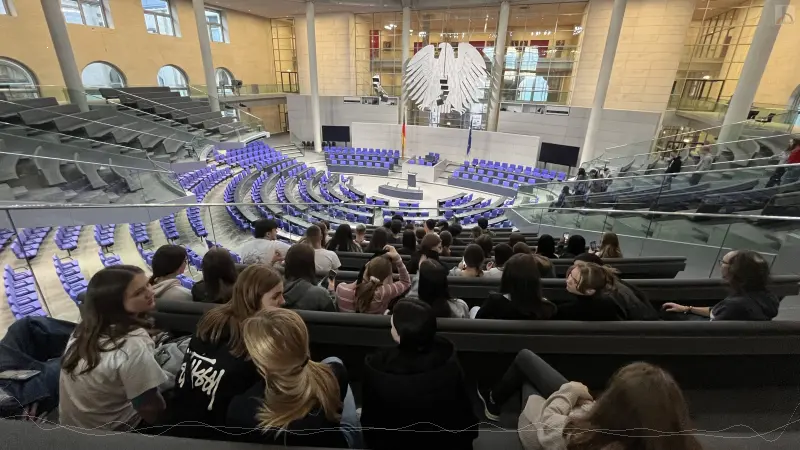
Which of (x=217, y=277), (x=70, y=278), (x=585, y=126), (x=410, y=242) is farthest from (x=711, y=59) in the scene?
(x=70, y=278)

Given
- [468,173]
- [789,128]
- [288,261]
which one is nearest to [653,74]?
[789,128]

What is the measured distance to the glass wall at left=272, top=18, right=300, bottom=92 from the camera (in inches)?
1014

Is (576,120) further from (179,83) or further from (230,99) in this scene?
(179,83)

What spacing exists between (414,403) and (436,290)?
1111mm

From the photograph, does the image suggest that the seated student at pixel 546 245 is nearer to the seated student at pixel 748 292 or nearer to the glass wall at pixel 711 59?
the seated student at pixel 748 292

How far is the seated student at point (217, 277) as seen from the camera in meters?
2.44

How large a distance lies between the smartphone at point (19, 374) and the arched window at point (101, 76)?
20564 millimetres

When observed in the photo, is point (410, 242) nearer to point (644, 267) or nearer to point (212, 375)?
point (644, 267)

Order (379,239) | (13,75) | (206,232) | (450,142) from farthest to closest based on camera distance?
(450,142) < (13,75) < (206,232) < (379,239)

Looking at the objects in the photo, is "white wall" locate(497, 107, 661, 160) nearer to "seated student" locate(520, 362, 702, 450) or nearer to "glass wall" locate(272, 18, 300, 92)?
"glass wall" locate(272, 18, 300, 92)

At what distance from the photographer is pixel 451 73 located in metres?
14.1

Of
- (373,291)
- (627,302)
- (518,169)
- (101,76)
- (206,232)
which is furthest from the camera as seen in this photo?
(518,169)

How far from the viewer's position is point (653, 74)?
53.6 feet

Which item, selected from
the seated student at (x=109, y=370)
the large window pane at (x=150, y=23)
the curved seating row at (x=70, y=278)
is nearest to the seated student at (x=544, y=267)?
the seated student at (x=109, y=370)
